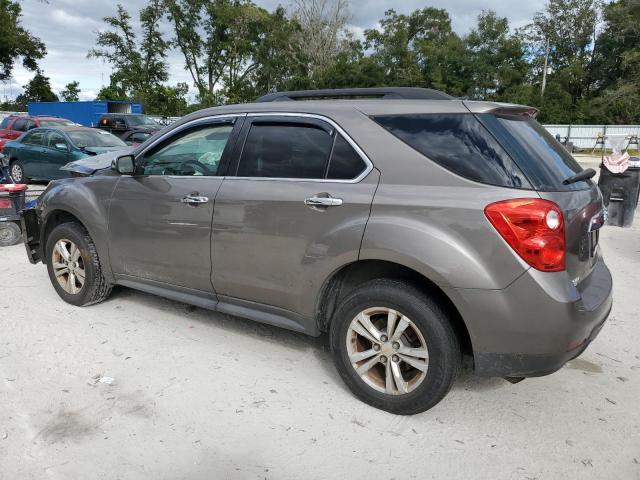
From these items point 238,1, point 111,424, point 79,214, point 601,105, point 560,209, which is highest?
point 238,1

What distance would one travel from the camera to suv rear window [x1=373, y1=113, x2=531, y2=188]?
2719 mm

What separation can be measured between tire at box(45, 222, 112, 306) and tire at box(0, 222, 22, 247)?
2.98 m

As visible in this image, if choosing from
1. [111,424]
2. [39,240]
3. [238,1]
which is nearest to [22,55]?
[238,1]

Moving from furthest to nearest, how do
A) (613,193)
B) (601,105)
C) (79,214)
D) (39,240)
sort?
(601,105) < (613,193) < (39,240) < (79,214)

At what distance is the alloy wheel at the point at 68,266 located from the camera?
183 inches

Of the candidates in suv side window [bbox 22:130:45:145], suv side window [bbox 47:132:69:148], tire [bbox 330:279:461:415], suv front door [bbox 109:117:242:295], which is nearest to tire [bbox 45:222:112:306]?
suv front door [bbox 109:117:242:295]

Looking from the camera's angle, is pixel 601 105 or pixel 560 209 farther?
pixel 601 105

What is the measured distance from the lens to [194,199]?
3.72 m

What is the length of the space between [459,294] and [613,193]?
7.77m

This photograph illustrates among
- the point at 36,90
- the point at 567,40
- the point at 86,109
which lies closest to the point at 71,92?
the point at 36,90

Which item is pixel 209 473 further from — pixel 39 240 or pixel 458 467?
pixel 39 240

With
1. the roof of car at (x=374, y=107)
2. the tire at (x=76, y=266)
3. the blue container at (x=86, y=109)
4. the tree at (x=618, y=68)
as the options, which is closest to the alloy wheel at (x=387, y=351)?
the roof of car at (x=374, y=107)

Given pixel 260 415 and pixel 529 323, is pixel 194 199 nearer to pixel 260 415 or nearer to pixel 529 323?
pixel 260 415

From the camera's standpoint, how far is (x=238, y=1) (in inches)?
1871
